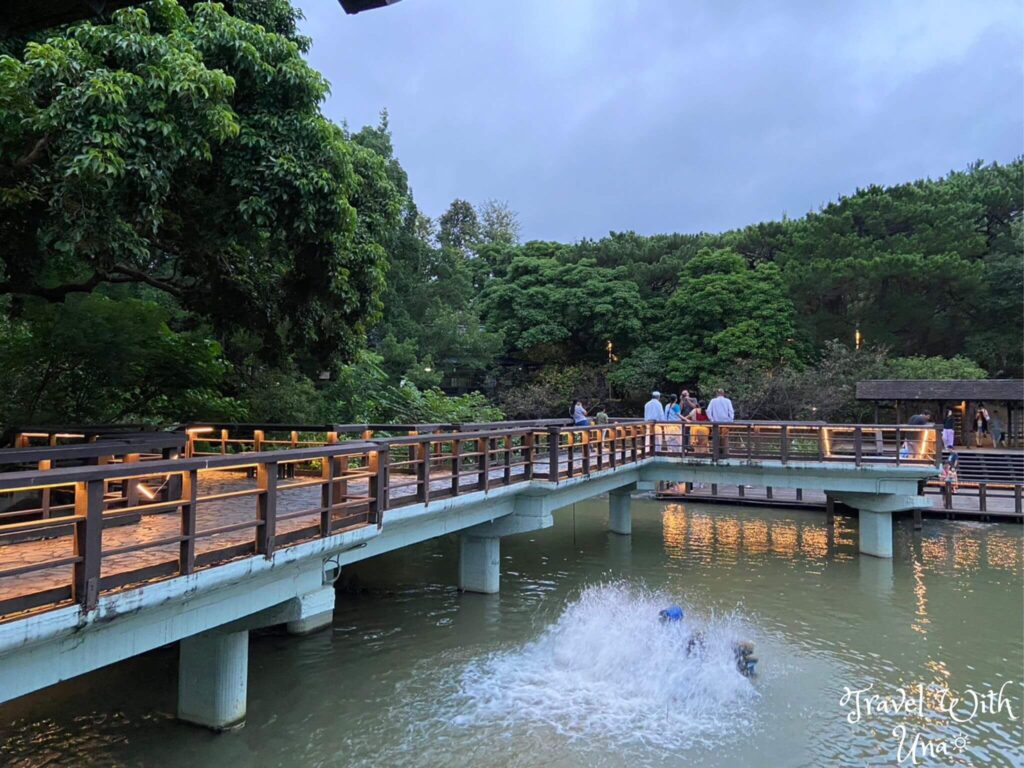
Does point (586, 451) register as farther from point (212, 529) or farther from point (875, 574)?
point (212, 529)

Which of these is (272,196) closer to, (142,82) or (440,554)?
(142,82)

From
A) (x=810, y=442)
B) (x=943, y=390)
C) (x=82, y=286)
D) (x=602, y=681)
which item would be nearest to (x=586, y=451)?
(x=602, y=681)

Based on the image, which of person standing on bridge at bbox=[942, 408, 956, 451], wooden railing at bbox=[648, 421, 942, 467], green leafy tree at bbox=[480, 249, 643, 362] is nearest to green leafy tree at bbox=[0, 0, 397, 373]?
wooden railing at bbox=[648, 421, 942, 467]

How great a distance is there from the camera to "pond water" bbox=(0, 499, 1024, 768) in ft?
23.8

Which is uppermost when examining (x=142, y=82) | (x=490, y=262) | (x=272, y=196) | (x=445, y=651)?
(x=490, y=262)

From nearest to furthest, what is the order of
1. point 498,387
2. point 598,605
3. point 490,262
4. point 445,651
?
point 445,651 < point 598,605 < point 498,387 < point 490,262

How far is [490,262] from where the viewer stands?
153 feet

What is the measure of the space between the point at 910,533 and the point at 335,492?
55.9 feet

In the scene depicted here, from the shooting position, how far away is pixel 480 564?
41.9 ft

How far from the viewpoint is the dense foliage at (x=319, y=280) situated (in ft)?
24.7

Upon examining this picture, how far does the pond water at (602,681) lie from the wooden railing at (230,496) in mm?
2284

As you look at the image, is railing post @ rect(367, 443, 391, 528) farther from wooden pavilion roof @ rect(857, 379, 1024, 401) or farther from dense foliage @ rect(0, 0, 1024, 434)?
wooden pavilion roof @ rect(857, 379, 1024, 401)

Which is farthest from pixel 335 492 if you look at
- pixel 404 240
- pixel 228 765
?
pixel 404 240

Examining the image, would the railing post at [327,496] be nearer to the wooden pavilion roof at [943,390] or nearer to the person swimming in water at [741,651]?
the person swimming in water at [741,651]
